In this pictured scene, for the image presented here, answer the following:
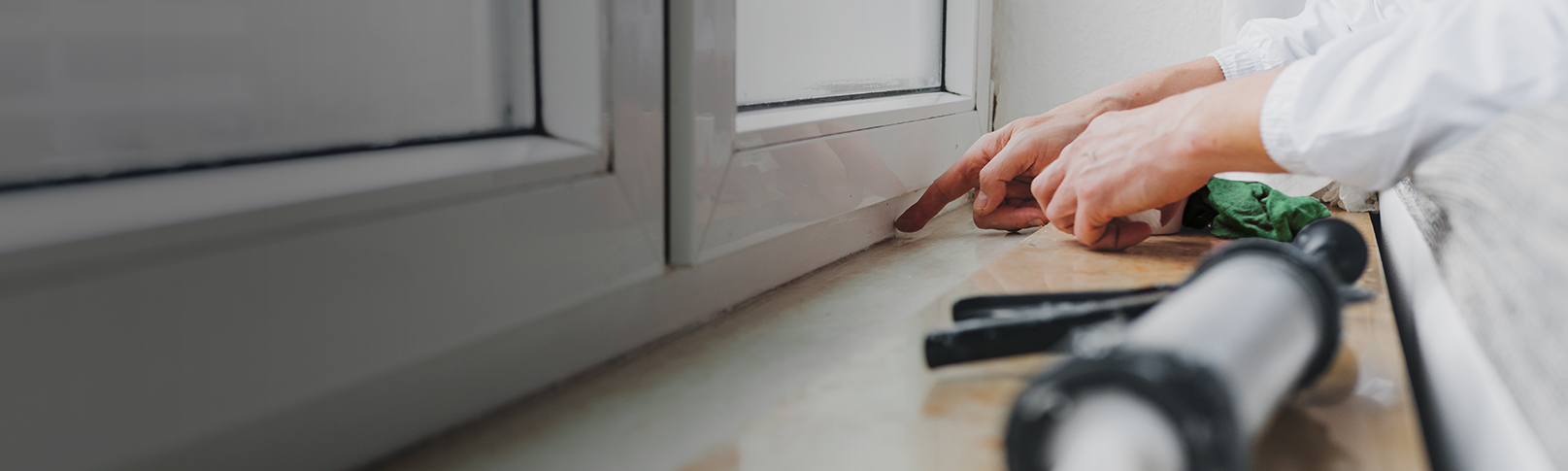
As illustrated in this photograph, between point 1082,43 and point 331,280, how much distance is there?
1.01 metres

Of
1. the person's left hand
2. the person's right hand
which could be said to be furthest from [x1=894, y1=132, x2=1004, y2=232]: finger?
the person's left hand

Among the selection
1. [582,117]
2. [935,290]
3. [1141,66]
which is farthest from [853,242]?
[1141,66]

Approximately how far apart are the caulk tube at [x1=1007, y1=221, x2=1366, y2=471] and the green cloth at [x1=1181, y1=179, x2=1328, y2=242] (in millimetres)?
537

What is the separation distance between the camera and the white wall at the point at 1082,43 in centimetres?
111

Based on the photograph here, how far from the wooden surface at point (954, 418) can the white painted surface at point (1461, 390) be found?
15mm

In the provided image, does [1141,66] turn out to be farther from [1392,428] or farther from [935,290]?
[1392,428]

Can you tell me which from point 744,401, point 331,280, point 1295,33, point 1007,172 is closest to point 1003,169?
point 1007,172

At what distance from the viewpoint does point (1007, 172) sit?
833 mm

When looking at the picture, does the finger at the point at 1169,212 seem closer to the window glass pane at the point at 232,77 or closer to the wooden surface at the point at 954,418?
the wooden surface at the point at 954,418

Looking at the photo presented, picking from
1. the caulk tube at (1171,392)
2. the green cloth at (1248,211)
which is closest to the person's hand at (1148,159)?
the green cloth at (1248,211)

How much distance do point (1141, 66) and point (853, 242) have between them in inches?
21.2

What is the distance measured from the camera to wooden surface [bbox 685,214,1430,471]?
0.34 metres

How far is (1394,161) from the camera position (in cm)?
52

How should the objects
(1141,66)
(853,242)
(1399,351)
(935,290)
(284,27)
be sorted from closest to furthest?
(284,27), (1399,351), (935,290), (853,242), (1141,66)
